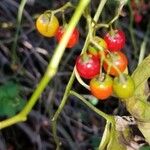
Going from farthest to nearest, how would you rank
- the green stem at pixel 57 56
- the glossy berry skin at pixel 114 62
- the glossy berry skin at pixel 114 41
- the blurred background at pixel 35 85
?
the blurred background at pixel 35 85
the glossy berry skin at pixel 114 41
the glossy berry skin at pixel 114 62
the green stem at pixel 57 56

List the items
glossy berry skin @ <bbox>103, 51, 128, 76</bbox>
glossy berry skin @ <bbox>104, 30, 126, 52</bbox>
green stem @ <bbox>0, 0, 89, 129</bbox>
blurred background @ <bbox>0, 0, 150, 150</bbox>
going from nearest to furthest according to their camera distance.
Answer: green stem @ <bbox>0, 0, 89, 129</bbox> → glossy berry skin @ <bbox>103, 51, 128, 76</bbox> → glossy berry skin @ <bbox>104, 30, 126, 52</bbox> → blurred background @ <bbox>0, 0, 150, 150</bbox>

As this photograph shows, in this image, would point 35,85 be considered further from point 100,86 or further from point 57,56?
point 57,56

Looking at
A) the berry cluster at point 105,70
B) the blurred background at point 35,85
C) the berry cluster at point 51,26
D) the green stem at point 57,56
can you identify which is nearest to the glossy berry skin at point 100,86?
the berry cluster at point 105,70

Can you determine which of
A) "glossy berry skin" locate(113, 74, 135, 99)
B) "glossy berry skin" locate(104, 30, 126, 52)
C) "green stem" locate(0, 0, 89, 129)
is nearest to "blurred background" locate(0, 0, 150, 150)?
"glossy berry skin" locate(104, 30, 126, 52)

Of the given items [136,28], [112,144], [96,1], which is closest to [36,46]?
[96,1]

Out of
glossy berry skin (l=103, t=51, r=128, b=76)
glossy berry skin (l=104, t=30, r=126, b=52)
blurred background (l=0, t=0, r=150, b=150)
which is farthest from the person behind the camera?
blurred background (l=0, t=0, r=150, b=150)

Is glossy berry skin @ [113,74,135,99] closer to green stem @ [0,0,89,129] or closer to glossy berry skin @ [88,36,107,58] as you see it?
glossy berry skin @ [88,36,107,58]

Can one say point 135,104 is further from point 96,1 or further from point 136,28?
point 136,28

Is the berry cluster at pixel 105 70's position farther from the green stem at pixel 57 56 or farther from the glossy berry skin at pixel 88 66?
the green stem at pixel 57 56

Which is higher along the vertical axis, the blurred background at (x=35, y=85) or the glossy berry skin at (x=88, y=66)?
the glossy berry skin at (x=88, y=66)
